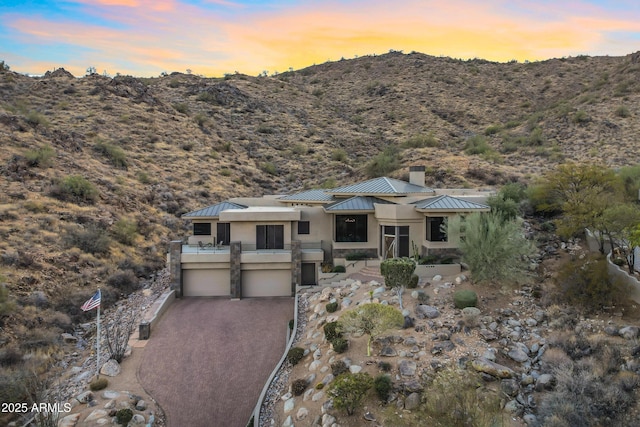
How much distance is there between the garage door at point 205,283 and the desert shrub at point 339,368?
12408 millimetres

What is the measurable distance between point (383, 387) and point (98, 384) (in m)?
11.1

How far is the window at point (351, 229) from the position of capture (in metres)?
28.2

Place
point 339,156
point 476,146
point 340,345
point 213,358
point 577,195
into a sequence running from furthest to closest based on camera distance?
point 339,156, point 476,146, point 577,195, point 213,358, point 340,345

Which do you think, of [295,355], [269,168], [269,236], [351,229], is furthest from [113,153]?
[295,355]

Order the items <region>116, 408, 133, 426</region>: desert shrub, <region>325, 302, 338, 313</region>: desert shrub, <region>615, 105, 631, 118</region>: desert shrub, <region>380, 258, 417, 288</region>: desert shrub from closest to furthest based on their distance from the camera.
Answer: <region>116, 408, 133, 426</region>: desert shrub
<region>380, 258, 417, 288</region>: desert shrub
<region>325, 302, 338, 313</region>: desert shrub
<region>615, 105, 631, 118</region>: desert shrub

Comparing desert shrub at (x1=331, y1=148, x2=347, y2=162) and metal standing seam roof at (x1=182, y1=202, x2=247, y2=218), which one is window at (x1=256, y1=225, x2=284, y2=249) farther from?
desert shrub at (x1=331, y1=148, x2=347, y2=162)

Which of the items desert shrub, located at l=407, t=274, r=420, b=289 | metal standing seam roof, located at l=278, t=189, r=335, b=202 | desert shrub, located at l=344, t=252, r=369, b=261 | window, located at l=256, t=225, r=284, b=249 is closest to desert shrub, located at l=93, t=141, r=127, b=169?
metal standing seam roof, located at l=278, t=189, r=335, b=202

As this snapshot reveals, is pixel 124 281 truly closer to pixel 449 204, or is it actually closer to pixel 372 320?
pixel 372 320

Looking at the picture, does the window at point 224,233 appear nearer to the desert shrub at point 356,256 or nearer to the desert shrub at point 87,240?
the desert shrub at point 87,240

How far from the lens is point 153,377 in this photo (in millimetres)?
18469

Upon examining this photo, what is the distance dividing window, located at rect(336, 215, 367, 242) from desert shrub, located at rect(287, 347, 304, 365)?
10.4m

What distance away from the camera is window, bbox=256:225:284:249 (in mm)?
28094

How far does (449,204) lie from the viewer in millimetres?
25359

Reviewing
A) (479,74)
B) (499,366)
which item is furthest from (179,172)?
(479,74)
